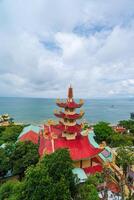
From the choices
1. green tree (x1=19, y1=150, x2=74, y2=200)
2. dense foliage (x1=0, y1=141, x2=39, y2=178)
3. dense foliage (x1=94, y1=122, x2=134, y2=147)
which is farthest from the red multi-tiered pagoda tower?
dense foliage (x1=94, y1=122, x2=134, y2=147)

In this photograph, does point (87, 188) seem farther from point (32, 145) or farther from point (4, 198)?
point (32, 145)

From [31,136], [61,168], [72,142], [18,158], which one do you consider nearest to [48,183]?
[61,168]

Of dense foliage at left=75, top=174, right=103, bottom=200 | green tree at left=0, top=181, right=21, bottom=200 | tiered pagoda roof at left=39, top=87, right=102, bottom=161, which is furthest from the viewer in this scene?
tiered pagoda roof at left=39, top=87, right=102, bottom=161

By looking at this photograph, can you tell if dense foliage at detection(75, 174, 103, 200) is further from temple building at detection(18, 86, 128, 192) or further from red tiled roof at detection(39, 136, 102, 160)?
red tiled roof at detection(39, 136, 102, 160)

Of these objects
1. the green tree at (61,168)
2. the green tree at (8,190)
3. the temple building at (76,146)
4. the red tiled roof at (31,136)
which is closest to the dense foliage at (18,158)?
the temple building at (76,146)

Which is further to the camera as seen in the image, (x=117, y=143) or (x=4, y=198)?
(x=117, y=143)

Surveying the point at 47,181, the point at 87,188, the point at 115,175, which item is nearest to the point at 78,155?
the point at 115,175
